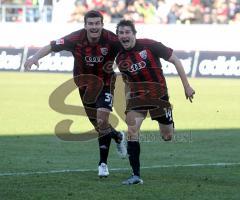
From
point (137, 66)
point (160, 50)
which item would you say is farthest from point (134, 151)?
point (160, 50)

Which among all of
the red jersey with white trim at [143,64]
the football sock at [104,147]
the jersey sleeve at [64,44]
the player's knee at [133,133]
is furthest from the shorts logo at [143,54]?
the football sock at [104,147]

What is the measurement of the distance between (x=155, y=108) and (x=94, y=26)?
1.33 meters

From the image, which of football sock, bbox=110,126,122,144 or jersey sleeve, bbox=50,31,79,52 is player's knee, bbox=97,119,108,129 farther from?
jersey sleeve, bbox=50,31,79,52

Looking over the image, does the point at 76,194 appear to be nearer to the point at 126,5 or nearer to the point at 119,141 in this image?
the point at 119,141

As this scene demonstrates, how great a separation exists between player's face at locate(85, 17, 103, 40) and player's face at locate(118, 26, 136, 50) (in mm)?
523

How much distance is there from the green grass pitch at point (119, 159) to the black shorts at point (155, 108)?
0.74 metres

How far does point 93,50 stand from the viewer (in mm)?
10367

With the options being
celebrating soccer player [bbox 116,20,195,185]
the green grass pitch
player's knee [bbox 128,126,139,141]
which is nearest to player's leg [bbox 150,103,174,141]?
celebrating soccer player [bbox 116,20,195,185]

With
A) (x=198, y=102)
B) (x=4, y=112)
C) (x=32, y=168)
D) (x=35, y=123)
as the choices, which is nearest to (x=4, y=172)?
(x=32, y=168)

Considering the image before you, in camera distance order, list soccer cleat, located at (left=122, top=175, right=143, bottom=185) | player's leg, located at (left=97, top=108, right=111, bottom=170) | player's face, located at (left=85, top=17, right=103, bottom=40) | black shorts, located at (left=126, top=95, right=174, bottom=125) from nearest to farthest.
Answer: soccer cleat, located at (left=122, top=175, right=143, bottom=185), black shorts, located at (left=126, top=95, right=174, bottom=125), player's face, located at (left=85, top=17, right=103, bottom=40), player's leg, located at (left=97, top=108, right=111, bottom=170)

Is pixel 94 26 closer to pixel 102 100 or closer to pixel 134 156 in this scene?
pixel 102 100

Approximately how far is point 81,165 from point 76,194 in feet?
8.27

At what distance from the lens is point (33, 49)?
30.3 metres

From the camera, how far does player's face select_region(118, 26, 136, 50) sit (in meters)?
9.62
